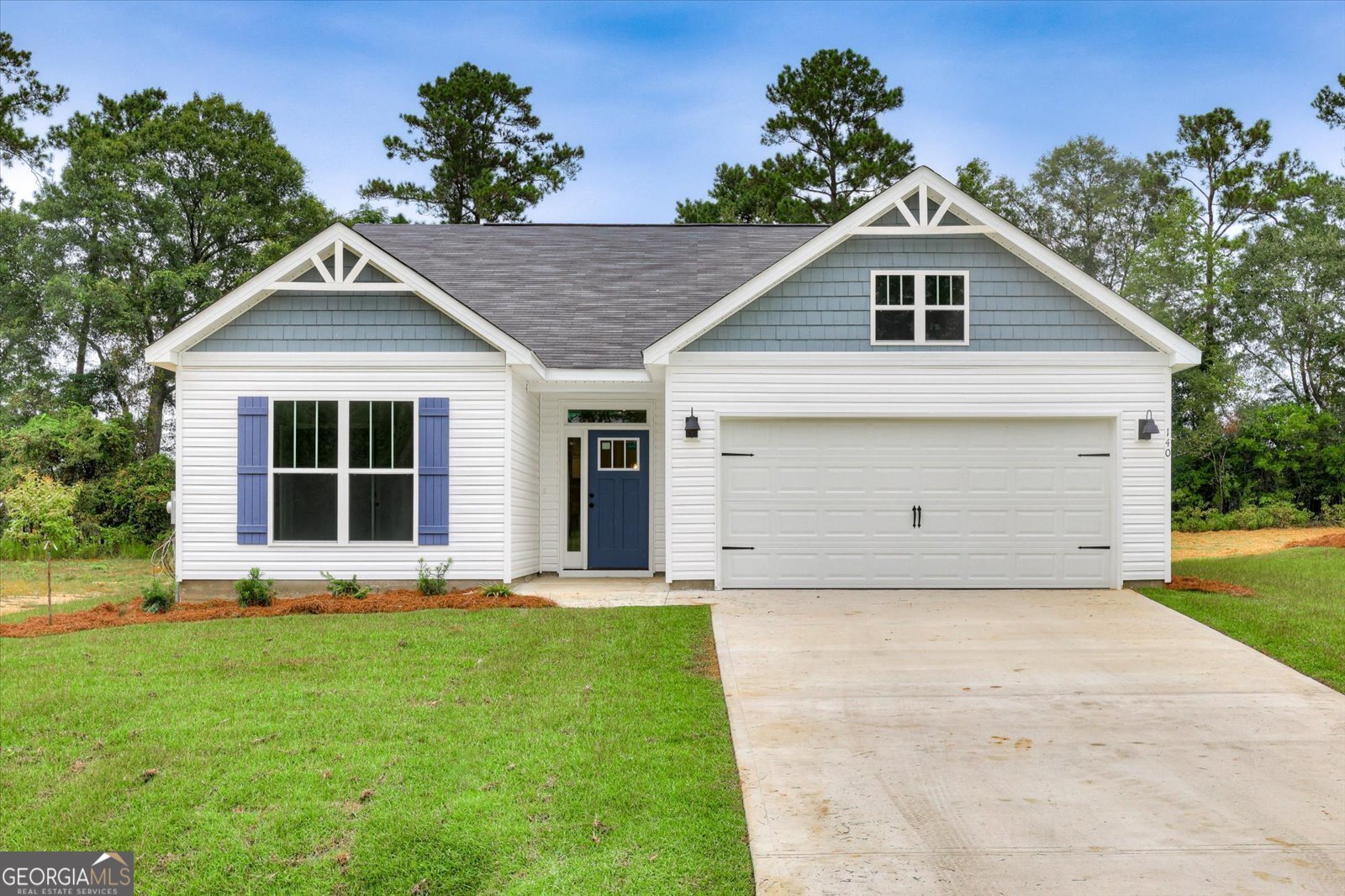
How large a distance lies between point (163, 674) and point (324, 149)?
83.9ft

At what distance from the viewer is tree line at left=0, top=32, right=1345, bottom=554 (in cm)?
2241

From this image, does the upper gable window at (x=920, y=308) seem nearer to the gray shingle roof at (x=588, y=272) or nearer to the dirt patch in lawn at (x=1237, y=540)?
the gray shingle roof at (x=588, y=272)

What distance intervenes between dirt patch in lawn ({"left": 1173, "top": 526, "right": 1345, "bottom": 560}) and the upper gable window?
24.3 feet

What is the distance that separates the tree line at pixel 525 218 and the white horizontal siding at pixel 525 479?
10.4 m

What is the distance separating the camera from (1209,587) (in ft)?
39.9

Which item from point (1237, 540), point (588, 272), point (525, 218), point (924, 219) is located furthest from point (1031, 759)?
point (525, 218)

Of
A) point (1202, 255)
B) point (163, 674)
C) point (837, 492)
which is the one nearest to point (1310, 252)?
point (1202, 255)

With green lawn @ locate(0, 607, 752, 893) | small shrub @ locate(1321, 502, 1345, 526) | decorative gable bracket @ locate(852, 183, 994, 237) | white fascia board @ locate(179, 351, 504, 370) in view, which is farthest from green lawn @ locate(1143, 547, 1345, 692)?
white fascia board @ locate(179, 351, 504, 370)

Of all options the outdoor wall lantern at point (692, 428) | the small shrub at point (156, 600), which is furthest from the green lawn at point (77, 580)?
the outdoor wall lantern at point (692, 428)

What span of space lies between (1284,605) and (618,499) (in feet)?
27.0

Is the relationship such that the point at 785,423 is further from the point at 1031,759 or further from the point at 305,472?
the point at 1031,759

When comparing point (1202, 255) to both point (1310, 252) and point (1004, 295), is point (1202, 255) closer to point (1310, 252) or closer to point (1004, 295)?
point (1310, 252)

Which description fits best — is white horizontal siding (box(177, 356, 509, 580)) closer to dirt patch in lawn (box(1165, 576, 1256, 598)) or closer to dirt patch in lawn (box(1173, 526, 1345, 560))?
dirt patch in lawn (box(1165, 576, 1256, 598))

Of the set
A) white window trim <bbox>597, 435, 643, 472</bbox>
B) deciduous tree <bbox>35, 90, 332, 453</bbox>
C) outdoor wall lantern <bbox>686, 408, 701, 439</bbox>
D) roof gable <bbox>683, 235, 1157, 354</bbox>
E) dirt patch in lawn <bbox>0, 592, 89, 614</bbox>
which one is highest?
deciduous tree <bbox>35, 90, 332, 453</bbox>
